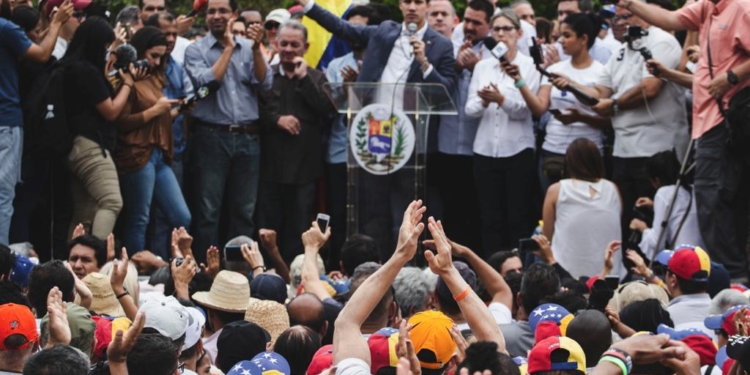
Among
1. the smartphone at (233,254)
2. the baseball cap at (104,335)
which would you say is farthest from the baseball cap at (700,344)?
the smartphone at (233,254)

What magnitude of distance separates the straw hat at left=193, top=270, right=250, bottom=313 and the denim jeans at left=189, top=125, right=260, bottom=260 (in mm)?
4386

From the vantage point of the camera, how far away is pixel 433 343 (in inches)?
250

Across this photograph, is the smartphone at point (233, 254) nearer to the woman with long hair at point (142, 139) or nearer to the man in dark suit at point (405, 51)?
the woman with long hair at point (142, 139)

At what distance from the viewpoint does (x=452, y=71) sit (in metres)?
13.0

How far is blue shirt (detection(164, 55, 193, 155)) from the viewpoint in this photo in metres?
12.9

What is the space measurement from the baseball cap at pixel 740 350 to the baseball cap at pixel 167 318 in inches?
99.1

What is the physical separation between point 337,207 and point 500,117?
1.78 meters

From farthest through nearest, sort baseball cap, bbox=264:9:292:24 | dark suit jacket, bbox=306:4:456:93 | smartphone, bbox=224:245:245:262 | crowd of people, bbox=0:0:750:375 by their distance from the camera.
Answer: baseball cap, bbox=264:9:292:24 → dark suit jacket, bbox=306:4:456:93 → smartphone, bbox=224:245:245:262 → crowd of people, bbox=0:0:750:375

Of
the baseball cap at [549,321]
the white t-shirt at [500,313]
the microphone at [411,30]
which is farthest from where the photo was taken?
the microphone at [411,30]

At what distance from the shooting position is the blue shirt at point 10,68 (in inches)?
438

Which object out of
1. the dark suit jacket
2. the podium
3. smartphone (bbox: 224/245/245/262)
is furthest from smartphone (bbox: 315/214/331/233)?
the dark suit jacket

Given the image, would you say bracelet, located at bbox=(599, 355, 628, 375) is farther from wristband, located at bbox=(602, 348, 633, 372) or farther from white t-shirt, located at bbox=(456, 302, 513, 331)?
white t-shirt, located at bbox=(456, 302, 513, 331)

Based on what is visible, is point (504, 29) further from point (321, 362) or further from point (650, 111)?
point (321, 362)

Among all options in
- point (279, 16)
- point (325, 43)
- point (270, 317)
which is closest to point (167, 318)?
point (270, 317)
